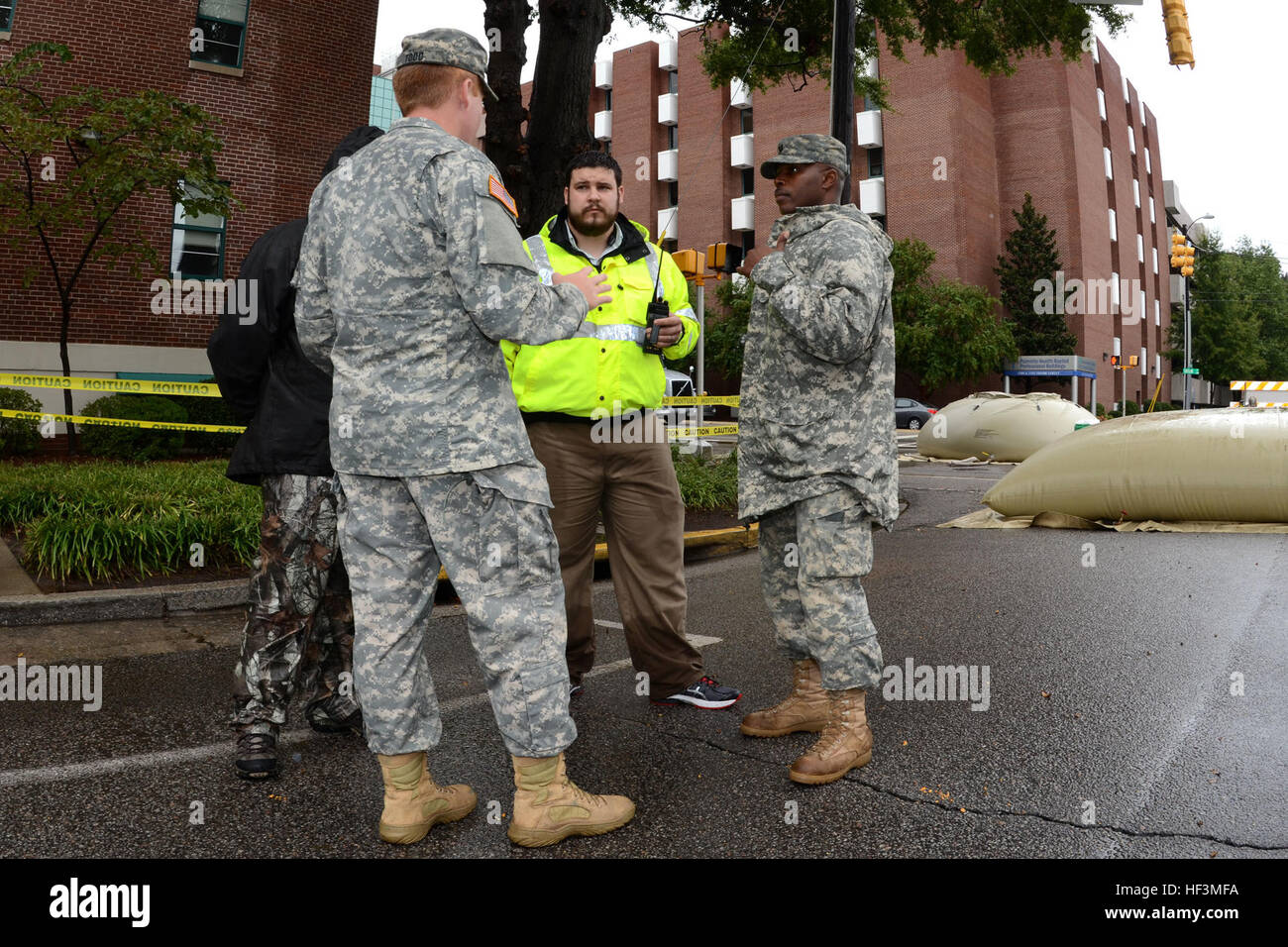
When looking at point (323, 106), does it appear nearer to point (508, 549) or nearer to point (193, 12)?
point (193, 12)

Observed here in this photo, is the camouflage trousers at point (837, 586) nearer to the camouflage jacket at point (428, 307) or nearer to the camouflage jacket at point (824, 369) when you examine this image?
the camouflage jacket at point (824, 369)

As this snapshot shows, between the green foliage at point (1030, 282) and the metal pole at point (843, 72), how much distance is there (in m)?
36.1

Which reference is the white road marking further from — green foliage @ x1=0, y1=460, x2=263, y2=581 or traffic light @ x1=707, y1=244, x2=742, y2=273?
traffic light @ x1=707, y1=244, x2=742, y2=273

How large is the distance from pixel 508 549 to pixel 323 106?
53.6 feet

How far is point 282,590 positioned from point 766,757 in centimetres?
187

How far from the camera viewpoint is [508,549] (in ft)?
9.09

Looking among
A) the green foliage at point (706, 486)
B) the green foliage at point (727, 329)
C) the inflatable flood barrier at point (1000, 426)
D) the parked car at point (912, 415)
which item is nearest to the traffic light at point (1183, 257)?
the parked car at point (912, 415)

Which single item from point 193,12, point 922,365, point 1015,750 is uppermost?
point 193,12

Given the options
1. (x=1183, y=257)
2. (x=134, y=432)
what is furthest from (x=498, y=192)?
(x=1183, y=257)

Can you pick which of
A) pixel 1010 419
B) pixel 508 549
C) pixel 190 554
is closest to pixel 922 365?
pixel 1010 419

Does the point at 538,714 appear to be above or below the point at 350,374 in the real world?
below

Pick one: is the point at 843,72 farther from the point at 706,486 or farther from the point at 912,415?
the point at 912,415
